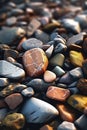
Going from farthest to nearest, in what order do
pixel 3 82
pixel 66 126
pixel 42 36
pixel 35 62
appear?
pixel 42 36 → pixel 35 62 → pixel 3 82 → pixel 66 126

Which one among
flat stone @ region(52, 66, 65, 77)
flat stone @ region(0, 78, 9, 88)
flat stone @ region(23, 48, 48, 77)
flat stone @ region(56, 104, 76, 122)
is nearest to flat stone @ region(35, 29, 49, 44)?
flat stone @ region(23, 48, 48, 77)

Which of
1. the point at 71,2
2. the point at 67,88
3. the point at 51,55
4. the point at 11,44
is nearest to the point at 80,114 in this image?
the point at 67,88

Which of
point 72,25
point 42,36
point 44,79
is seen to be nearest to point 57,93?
point 44,79

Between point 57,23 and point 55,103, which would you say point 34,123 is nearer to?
point 55,103

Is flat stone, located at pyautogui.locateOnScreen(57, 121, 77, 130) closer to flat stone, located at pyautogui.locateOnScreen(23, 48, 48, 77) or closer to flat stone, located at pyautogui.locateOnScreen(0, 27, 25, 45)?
flat stone, located at pyautogui.locateOnScreen(23, 48, 48, 77)

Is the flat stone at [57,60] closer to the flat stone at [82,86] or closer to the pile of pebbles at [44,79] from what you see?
the pile of pebbles at [44,79]

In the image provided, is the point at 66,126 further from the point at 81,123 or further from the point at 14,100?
the point at 14,100
